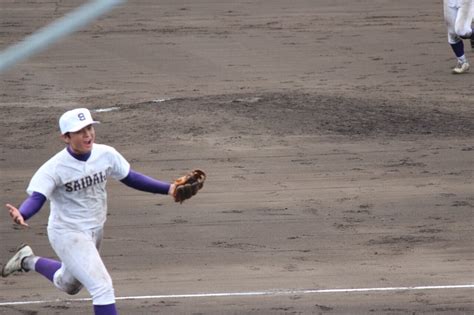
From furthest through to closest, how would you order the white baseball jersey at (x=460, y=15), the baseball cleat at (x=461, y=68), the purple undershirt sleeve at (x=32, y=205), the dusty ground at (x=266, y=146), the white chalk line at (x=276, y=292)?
the baseball cleat at (x=461, y=68) → the white baseball jersey at (x=460, y=15) → the dusty ground at (x=266, y=146) → the white chalk line at (x=276, y=292) → the purple undershirt sleeve at (x=32, y=205)

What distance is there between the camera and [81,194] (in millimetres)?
9375

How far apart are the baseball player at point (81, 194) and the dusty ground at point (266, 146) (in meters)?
1.30

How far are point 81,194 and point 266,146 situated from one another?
264 inches

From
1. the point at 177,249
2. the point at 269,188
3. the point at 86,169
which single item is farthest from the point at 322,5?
the point at 86,169

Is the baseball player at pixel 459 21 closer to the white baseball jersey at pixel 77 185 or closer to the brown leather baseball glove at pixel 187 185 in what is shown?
the brown leather baseball glove at pixel 187 185

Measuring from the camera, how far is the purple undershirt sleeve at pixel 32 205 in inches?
357

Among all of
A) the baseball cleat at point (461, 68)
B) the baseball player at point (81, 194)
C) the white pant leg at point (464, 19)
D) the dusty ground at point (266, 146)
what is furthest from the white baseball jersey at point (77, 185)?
the baseball cleat at point (461, 68)

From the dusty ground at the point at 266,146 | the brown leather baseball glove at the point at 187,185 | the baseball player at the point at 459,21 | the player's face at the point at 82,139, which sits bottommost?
the dusty ground at the point at 266,146

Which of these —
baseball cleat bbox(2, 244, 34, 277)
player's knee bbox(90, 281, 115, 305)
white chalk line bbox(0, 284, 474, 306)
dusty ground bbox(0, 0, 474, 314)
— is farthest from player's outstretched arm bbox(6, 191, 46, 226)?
white chalk line bbox(0, 284, 474, 306)

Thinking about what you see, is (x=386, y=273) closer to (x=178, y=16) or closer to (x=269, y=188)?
(x=269, y=188)

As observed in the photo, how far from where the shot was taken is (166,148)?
15930 mm

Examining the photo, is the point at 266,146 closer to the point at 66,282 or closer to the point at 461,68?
the point at 461,68

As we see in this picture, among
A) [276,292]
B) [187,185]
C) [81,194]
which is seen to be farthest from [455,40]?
[81,194]

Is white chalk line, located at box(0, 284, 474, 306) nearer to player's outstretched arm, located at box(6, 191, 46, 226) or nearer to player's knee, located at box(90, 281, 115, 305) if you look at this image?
player's knee, located at box(90, 281, 115, 305)
